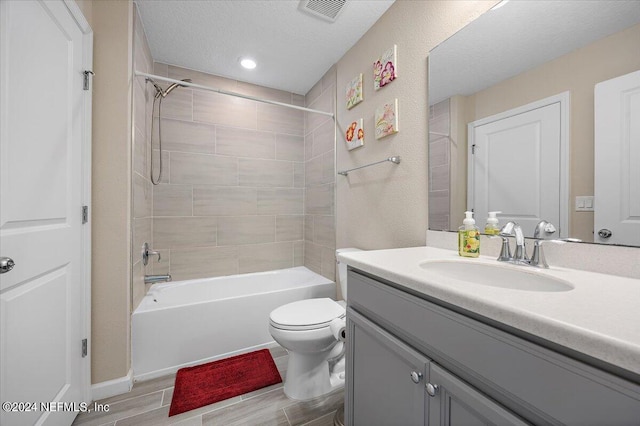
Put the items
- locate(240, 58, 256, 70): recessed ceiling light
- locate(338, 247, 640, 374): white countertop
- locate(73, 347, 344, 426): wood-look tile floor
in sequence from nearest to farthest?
1. locate(338, 247, 640, 374): white countertop
2. locate(73, 347, 344, 426): wood-look tile floor
3. locate(240, 58, 256, 70): recessed ceiling light

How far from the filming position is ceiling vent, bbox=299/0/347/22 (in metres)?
1.59

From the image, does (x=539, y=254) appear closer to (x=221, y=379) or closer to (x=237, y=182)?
(x=221, y=379)

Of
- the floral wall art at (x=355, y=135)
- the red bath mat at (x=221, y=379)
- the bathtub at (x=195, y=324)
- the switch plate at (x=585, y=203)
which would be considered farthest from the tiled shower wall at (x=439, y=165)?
the red bath mat at (x=221, y=379)

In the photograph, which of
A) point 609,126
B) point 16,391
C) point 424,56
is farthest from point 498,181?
point 16,391

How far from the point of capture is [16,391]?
0.91 meters

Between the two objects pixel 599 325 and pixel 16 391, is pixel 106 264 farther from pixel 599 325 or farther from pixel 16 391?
pixel 599 325

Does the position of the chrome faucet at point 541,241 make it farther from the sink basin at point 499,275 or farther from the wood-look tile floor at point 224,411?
the wood-look tile floor at point 224,411

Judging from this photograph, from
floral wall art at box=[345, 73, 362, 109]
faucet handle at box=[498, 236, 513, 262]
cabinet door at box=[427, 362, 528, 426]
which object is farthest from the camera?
floral wall art at box=[345, 73, 362, 109]

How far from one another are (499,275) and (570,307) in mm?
479

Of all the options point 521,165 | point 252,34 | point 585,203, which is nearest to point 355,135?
point 252,34

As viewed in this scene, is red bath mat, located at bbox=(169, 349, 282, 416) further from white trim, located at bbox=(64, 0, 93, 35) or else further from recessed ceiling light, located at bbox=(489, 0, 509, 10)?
recessed ceiling light, located at bbox=(489, 0, 509, 10)

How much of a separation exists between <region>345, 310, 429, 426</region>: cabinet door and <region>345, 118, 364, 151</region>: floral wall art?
1337 millimetres

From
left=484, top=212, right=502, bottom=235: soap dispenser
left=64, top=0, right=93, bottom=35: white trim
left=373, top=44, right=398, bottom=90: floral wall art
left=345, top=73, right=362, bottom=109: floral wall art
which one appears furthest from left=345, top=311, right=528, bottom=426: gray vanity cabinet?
left=64, top=0, right=93, bottom=35: white trim

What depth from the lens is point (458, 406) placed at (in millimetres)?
601
